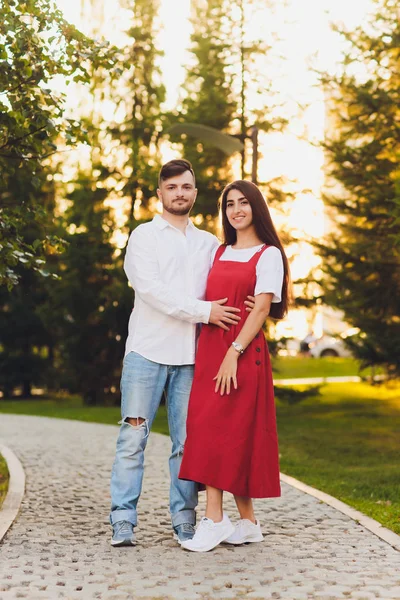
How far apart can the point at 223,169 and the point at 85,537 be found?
16599 millimetres

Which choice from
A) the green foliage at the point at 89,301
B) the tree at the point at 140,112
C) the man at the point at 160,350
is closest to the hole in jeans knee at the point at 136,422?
the man at the point at 160,350

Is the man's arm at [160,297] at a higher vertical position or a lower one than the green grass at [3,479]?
higher

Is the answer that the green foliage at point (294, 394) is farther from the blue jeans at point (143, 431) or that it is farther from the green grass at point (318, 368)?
the blue jeans at point (143, 431)

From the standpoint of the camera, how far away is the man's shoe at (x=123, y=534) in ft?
18.3

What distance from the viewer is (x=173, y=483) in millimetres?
5828

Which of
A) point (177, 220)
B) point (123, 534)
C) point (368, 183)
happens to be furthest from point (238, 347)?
point (368, 183)

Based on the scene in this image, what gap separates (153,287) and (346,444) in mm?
7756

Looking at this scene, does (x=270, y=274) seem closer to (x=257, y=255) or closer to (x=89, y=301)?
(x=257, y=255)

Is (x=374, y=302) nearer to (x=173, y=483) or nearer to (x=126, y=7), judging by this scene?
(x=173, y=483)

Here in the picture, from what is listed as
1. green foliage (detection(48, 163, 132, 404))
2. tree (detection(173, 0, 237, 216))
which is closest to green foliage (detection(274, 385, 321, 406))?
tree (detection(173, 0, 237, 216))

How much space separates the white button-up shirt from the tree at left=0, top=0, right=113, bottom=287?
156 centimetres

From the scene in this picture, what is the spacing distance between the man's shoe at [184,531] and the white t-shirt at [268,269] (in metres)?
1.44

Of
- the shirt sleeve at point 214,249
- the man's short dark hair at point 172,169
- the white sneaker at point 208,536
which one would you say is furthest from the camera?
the shirt sleeve at point 214,249

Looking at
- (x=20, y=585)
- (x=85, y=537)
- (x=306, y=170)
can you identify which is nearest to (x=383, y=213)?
(x=306, y=170)
